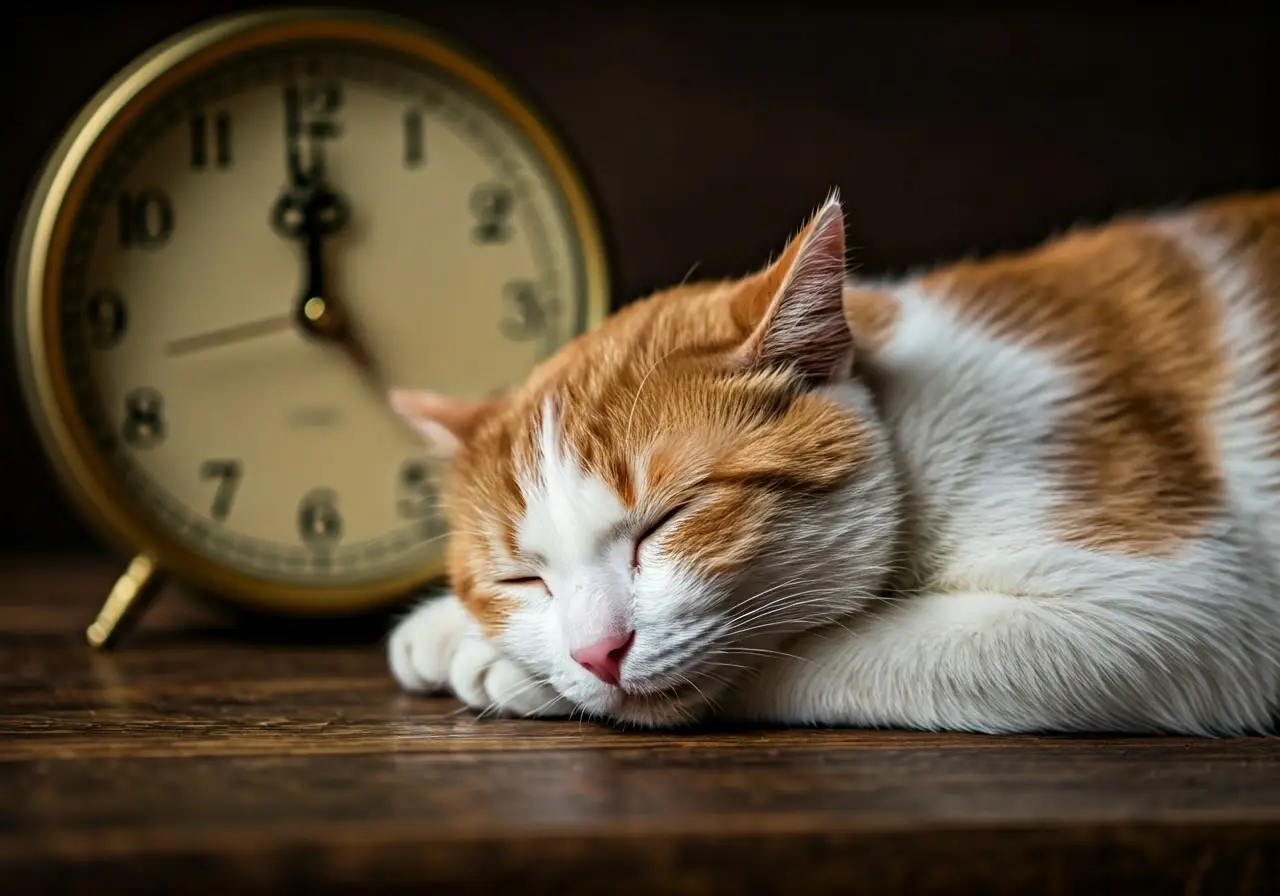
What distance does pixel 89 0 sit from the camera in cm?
163

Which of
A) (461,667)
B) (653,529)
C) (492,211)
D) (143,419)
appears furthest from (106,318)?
(653,529)

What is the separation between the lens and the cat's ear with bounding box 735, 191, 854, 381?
→ 0.77 meters

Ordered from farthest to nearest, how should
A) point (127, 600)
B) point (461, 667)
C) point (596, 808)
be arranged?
1. point (127, 600)
2. point (461, 667)
3. point (596, 808)

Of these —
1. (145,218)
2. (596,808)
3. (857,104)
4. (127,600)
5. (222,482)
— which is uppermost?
(857,104)

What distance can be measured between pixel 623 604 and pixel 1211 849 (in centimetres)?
35

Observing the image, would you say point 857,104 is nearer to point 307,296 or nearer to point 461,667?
point 307,296

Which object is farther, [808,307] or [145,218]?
[145,218]

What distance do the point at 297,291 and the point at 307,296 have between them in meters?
0.02

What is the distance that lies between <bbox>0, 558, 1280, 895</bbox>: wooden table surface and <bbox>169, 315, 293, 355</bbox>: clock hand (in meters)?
0.37

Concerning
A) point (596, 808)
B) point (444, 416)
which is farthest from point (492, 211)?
point (596, 808)

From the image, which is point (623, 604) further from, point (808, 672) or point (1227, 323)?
point (1227, 323)

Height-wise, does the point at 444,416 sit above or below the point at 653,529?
above

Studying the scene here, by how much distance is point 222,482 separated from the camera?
107 cm

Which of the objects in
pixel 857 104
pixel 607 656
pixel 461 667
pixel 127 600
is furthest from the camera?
pixel 857 104
